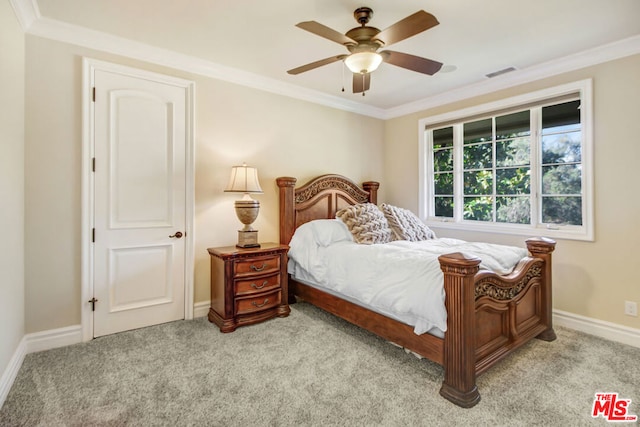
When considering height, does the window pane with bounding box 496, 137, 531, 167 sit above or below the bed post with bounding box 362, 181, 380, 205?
above

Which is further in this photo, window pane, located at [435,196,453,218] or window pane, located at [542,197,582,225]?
window pane, located at [435,196,453,218]

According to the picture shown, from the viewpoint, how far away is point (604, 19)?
7.52 ft

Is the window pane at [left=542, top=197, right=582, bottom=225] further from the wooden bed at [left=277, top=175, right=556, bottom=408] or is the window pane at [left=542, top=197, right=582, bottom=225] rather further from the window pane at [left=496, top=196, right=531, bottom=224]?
the wooden bed at [left=277, top=175, right=556, bottom=408]

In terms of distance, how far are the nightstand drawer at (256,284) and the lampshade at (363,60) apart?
198 cm

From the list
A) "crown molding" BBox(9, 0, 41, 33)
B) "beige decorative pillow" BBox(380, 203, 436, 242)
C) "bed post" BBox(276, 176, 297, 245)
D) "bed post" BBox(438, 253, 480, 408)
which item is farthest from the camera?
"bed post" BBox(276, 176, 297, 245)

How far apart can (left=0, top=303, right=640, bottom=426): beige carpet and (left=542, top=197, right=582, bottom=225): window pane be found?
1.07m

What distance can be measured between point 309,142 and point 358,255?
1783mm

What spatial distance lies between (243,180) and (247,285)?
3.24ft

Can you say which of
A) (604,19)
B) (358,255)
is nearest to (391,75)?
(604,19)

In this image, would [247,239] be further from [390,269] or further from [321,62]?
[321,62]

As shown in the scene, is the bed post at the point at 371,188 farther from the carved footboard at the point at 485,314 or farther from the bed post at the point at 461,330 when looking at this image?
the bed post at the point at 461,330

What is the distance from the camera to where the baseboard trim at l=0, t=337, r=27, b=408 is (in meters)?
1.80

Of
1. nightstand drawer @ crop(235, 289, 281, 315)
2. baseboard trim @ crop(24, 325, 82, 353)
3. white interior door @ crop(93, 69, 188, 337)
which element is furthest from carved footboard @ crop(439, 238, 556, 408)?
baseboard trim @ crop(24, 325, 82, 353)

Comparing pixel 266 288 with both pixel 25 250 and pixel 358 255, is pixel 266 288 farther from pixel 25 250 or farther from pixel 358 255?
pixel 25 250
